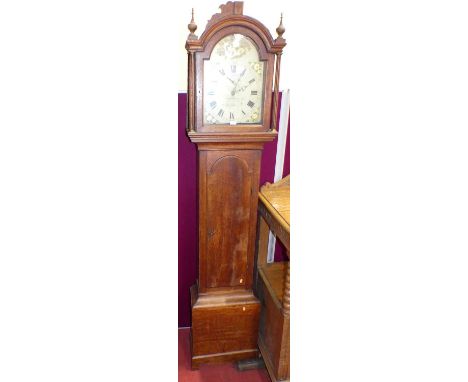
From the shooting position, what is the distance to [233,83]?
1617 mm

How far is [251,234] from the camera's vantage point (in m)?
1.88

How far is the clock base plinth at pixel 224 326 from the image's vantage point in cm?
193

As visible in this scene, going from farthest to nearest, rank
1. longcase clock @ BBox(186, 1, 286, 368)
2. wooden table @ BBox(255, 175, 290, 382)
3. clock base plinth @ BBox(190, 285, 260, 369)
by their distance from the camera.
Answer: clock base plinth @ BBox(190, 285, 260, 369), wooden table @ BBox(255, 175, 290, 382), longcase clock @ BBox(186, 1, 286, 368)

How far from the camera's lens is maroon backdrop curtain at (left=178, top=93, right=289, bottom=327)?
201 cm

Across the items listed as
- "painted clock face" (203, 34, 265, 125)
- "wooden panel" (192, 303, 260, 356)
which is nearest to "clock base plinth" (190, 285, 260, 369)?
"wooden panel" (192, 303, 260, 356)

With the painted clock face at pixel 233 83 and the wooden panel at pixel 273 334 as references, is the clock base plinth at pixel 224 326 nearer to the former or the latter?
the wooden panel at pixel 273 334

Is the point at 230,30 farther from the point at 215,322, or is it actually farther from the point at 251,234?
the point at 215,322

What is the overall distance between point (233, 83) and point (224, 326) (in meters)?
1.22

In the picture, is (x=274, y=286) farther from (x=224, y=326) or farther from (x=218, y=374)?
(x=218, y=374)

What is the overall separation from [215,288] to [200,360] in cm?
41

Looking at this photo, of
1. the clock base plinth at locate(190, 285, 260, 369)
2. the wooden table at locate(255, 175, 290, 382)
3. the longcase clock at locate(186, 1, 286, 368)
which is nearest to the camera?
the longcase clock at locate(186, 1, 286, 368)

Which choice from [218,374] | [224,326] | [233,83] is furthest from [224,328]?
[233,83]

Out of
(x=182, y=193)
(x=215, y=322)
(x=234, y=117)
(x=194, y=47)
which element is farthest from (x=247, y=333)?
(x=194, y=47)

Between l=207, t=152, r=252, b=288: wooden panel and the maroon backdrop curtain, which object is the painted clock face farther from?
the maroon backdrop curtain
